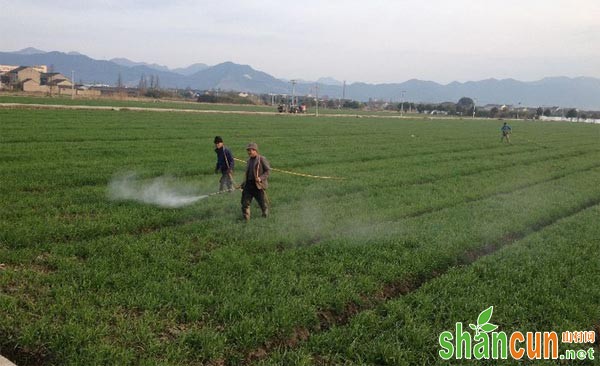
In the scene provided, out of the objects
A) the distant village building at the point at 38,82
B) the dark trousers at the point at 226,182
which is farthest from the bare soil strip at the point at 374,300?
the distant village building at the point at 38,82

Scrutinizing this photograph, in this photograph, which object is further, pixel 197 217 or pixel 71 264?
pixel 197 217

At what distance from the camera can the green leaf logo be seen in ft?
23.1

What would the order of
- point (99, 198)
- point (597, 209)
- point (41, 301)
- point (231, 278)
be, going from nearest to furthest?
point (41, 301) < point (231, 278) < point (99, 198) < point (597, 209)

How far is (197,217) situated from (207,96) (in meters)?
124

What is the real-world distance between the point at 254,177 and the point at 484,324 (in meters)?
6.32

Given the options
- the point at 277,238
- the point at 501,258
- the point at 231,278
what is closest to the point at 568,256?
the point at 501,258

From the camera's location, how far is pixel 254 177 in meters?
11.8

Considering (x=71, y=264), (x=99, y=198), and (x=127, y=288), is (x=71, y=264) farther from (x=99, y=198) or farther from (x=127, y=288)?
(x=99, y=198)

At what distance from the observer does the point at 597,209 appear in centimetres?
1566

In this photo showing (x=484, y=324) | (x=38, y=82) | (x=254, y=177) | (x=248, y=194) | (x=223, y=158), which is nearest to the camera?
(x=484, y=324)

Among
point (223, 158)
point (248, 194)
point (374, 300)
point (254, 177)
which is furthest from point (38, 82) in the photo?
point (374, 300)

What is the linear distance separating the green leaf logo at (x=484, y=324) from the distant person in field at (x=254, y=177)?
5.99 metres

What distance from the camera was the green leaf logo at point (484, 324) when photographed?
7035 mm

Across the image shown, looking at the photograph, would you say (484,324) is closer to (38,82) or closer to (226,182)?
(226,182)
